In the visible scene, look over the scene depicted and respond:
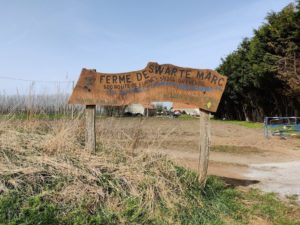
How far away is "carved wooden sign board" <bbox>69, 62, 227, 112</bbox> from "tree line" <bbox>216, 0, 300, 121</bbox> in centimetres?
1381

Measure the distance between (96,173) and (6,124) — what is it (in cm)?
230

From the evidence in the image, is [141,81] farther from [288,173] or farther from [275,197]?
[288,173]

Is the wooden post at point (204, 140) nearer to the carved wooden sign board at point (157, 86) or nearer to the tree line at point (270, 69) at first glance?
the carved wooden sign board at point (157, 86)

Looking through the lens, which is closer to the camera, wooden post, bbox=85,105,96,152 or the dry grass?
the dry grass

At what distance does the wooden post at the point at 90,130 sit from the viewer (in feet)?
18.5

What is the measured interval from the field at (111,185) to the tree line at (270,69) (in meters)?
14.2

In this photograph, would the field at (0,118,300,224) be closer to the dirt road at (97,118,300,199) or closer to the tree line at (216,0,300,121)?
the dirt road at (97,118,300,199)

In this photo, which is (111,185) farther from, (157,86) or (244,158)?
(244,158)

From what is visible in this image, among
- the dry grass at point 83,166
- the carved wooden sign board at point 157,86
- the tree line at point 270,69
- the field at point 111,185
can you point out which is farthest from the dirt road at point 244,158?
the tree line at point 270,69

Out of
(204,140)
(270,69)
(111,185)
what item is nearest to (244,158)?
(204,140)

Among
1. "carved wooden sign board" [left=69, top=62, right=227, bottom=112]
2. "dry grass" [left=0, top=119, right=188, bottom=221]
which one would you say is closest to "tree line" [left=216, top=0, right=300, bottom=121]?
"carved wooden sign board" [left=69, top=62, right=227, bottom=112]

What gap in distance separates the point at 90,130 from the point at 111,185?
1299 millimetres

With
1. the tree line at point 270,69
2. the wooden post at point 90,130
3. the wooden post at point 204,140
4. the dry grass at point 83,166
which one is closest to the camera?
the dry grass at point 83,166

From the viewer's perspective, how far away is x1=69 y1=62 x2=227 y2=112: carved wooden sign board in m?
5.80
